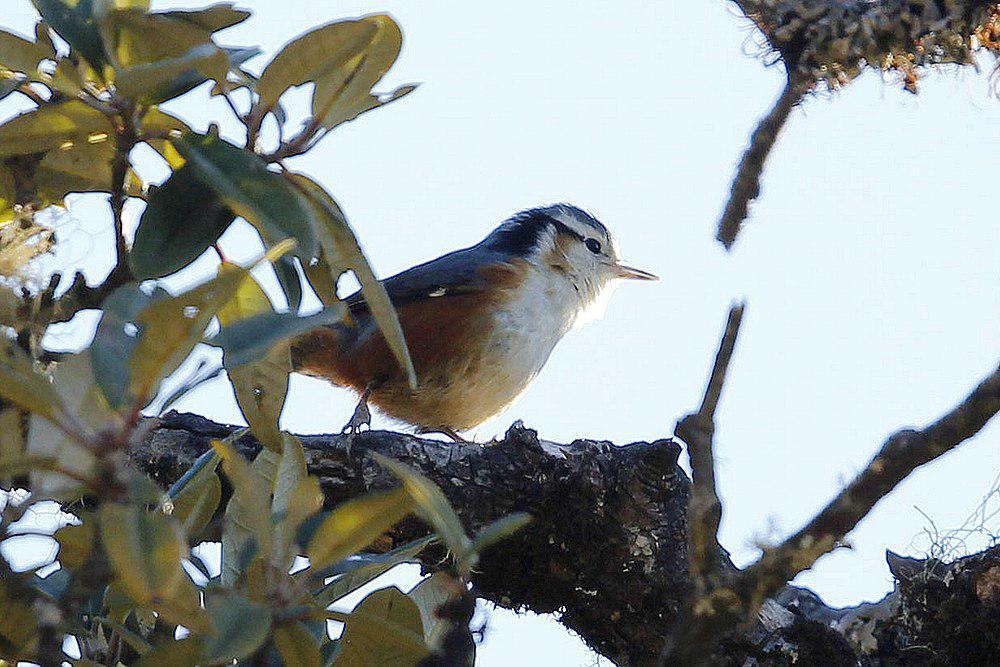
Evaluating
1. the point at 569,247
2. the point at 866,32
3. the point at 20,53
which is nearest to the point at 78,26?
the point at 20,53

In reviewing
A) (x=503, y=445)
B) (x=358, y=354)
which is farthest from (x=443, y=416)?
(x=503, y=445)

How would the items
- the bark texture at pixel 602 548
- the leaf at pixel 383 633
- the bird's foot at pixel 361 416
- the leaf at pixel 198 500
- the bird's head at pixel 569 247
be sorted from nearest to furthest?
the leaf at pixel 383 633, the leaf at pixel 198 500, the bark texture at pixel 602 548, the bird's foot at pixel 361 416, the bird's head at pixel 569 247

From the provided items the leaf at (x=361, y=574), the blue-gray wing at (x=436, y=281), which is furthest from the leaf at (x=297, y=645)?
the blue-gray wing at (x=436, y=281)

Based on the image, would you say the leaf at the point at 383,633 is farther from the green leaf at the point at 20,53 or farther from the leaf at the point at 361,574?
the green leaf at the point at 20,53

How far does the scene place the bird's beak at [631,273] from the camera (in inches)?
214

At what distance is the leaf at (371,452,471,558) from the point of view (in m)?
1.25

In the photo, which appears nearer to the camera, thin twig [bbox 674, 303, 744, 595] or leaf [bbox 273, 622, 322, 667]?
thin twig [bbox 674, 303, 744, 595]

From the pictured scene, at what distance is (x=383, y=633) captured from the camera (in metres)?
1.50

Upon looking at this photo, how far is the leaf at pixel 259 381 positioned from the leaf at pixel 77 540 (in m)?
0.23

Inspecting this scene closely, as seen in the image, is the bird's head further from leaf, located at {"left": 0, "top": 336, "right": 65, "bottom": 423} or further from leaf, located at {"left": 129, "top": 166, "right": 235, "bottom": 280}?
leaf, located at {"left": 0, "top": 336, "right": 65, "bottom": 423}

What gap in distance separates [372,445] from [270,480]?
51.0 inches

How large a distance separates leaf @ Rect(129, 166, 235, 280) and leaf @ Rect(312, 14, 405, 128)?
184 millimetres

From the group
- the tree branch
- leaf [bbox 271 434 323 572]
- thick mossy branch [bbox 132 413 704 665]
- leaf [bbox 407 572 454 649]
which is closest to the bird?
thick mossy branch [bbox 132 413 704 665]

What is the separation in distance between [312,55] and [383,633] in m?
0.71
